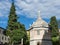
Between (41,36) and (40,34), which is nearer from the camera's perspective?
(41,36)

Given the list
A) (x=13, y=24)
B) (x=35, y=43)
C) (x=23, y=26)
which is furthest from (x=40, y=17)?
(x=13, y=24)

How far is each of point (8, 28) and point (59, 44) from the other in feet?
64.1

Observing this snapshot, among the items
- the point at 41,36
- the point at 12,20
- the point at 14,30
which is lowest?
the point at 41,36

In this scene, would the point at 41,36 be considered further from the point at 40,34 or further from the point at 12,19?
the point at 12,19

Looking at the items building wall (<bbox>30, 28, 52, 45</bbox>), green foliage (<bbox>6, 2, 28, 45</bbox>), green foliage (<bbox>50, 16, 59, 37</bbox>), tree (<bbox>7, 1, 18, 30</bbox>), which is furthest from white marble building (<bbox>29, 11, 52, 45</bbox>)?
green foliage (<bbox>50, 16, 59, 37</bbox>)

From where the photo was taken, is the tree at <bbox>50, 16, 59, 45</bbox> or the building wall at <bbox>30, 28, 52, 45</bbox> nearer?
the building wall at <bbox>30, 28, 52, 45</bbox>

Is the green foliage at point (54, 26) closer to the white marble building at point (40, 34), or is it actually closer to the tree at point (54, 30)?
the tree at point (54, 30)

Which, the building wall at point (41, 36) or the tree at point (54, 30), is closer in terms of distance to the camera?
the building wall at point (41, 36)

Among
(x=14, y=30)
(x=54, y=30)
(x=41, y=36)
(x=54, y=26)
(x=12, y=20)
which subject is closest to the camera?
(x=41, y=36)

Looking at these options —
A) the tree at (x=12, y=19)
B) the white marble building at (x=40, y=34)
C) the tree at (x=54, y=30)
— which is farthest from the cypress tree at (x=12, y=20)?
the white marble building at (x=40, y=34)

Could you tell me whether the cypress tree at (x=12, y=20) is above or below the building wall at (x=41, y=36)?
above

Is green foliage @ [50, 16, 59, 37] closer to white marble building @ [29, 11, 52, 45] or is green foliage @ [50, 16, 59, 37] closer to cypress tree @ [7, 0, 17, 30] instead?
cypress tree @ [7, 0, 17, 30]

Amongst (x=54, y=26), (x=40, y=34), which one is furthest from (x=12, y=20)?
(x=40, y=34)

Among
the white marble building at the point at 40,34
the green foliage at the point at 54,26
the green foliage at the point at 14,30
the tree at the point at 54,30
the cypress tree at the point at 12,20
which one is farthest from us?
the cypress tree at the point at 12,20
